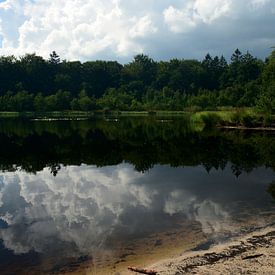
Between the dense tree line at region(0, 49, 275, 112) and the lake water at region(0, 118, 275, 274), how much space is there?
7365cm

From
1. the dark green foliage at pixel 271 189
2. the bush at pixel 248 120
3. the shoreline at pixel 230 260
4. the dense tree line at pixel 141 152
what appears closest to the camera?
the shoreline at pixel 230 260

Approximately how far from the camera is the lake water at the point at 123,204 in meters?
11.2

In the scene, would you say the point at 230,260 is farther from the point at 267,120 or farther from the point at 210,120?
the point at 210,120

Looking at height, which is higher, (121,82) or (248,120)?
(121,82)

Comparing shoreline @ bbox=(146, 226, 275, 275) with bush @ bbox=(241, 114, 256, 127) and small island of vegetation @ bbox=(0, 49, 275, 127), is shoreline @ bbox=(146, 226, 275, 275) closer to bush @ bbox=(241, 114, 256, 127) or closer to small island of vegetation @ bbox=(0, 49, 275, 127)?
bush @ bbox=(241, 114, 256, 127)

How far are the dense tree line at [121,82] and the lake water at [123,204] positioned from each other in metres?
73.7

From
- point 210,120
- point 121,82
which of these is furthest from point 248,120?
point 121,82

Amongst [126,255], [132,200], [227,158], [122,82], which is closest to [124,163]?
[227,158]

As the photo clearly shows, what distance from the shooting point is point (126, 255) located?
1084 centimetres

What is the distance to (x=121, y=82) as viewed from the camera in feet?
530

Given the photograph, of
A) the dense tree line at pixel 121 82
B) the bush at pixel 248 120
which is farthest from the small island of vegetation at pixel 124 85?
the bush at pixel 248 120

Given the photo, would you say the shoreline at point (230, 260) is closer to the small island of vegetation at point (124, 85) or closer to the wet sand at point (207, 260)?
the wet sand at point (207, 260)

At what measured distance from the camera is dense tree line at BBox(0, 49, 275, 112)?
120981mm

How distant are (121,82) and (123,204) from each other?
485 feet
